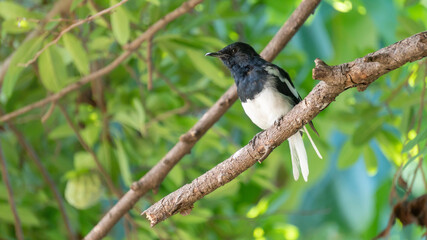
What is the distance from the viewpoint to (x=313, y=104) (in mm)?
1588

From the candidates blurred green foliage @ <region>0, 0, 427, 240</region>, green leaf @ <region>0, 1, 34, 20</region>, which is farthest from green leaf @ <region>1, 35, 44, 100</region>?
green leaf @ <region>0, 1, 34, 20</region>

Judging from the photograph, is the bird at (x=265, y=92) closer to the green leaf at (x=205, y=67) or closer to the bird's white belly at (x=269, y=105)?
the bird's white belly at (x=269, y=105)

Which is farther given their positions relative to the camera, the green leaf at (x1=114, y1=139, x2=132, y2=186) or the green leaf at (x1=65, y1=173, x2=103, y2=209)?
the green leaf at (x1=65, y1=173, x2=103, y2=209)

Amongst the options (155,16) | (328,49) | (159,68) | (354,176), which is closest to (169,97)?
(159,68)

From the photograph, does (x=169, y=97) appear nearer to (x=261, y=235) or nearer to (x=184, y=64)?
(x=184, y=64)

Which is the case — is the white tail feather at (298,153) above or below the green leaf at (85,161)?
below

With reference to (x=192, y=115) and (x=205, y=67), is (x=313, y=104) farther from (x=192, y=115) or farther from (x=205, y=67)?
(x=192, y=115)

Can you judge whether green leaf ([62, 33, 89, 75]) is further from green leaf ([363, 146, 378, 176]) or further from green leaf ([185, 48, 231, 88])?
green leaf ([363, 146, 378, 176])

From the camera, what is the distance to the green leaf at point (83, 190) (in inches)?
122

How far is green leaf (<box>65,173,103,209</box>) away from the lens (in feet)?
10.2

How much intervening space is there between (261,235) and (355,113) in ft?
3.58

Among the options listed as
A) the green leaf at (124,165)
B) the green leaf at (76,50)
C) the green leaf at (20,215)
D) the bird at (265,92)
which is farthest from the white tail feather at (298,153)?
the green leaf at (20,215)

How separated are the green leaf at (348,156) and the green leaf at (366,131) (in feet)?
0.90

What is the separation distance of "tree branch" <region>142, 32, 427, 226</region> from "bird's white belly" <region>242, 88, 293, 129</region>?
69cm
